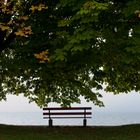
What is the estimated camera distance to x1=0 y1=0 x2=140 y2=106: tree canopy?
61.3 ft

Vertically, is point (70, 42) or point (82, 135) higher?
point (70, 42)

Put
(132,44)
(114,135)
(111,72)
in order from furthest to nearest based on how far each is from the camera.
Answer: (111,72) → (114,135) → (132,44)

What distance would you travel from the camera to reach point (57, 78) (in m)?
28.4

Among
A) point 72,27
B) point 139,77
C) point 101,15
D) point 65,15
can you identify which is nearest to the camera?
point 101,15

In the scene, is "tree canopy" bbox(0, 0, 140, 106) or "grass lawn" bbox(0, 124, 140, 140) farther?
"grass lawn" bbox(0, 124, 140, 140)

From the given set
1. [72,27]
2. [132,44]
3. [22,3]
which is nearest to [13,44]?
[22,3]

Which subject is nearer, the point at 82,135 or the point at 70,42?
the point at 70,42

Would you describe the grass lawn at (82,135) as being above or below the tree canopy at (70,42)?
below

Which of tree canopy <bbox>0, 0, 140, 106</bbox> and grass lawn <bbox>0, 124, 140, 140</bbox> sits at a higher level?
tree canopy <bbox>0, 0, 140, 106</bbox>

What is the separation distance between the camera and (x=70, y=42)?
18.3 metres

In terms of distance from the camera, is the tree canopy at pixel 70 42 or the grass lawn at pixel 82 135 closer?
the tree canopy at pixel 70 42

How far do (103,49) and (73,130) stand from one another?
29.4 feet

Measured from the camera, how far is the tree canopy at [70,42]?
18688 mm

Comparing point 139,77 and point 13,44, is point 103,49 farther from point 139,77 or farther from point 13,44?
point 139,77
